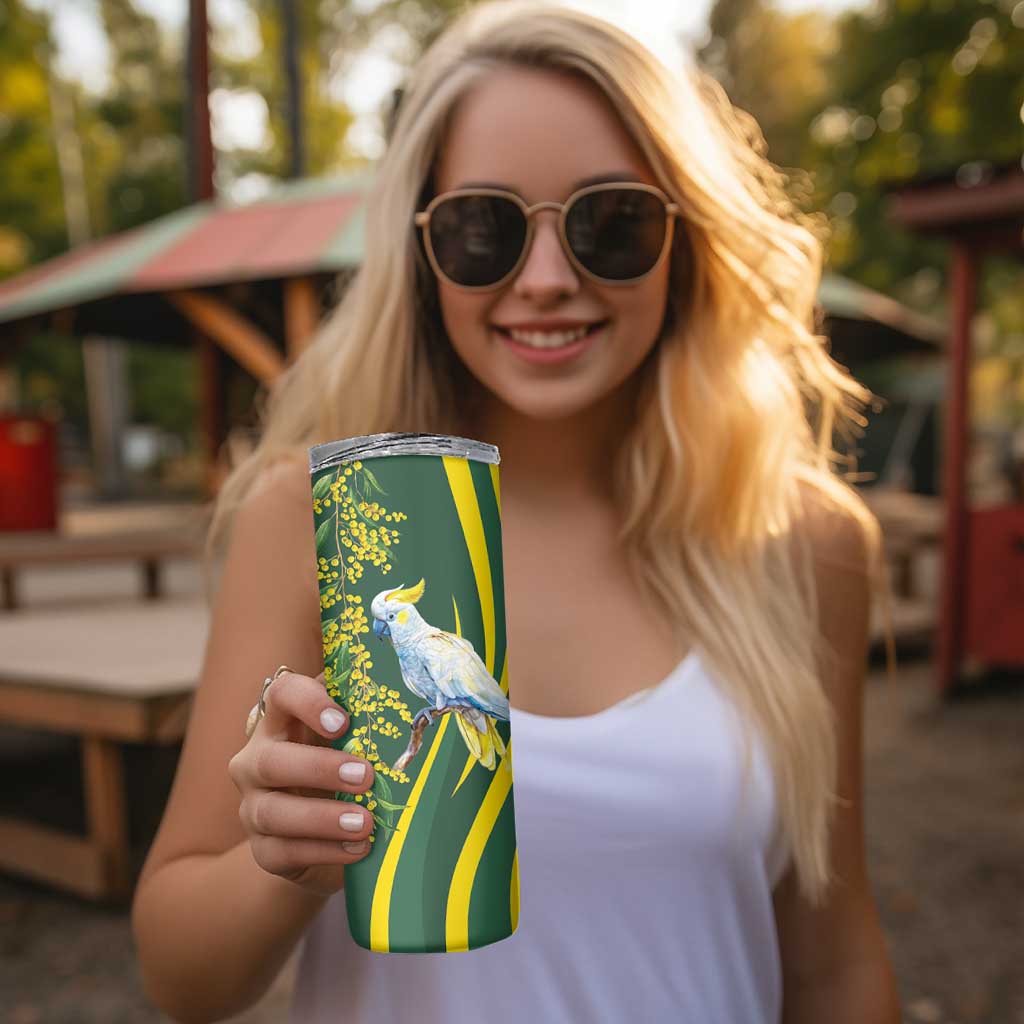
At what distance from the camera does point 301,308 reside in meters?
7.15

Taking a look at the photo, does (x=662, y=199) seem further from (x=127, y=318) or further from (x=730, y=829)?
(x=127, y=318)

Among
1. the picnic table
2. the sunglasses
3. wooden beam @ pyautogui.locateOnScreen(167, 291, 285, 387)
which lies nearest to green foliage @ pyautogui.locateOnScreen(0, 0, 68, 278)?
wooden beam @ pyautogui.locateOnScreen(167, 291, 285, 387)

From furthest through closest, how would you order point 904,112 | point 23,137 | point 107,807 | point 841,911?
1. point 23,137
2. point 904,112
3. point 107,807
4. point 841,911

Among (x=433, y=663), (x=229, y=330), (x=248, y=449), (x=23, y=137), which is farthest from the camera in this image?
(x=23, y=137)

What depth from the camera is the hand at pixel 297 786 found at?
0.80m

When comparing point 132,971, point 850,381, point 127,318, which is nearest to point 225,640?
point 850,381

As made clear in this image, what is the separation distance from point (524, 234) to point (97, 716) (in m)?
2.77

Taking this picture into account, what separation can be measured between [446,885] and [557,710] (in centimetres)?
45

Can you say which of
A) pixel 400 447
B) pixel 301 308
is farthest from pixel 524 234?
pixel 301 308

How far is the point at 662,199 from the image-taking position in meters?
1.29

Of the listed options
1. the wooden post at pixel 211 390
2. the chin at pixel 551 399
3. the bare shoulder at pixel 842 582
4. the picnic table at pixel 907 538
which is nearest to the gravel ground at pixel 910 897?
the bare shoulder at pixel 842 582

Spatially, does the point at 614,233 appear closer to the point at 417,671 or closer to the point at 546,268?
the point at 546,268

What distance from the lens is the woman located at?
1155mm

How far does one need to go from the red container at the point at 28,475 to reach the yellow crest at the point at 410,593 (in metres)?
5.71
